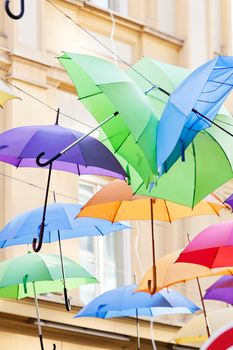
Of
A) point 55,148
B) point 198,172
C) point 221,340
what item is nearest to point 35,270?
point 55,148

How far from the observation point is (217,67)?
11445 mm

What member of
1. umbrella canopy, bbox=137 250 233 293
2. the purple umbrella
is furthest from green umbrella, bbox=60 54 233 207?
the purple umbrella

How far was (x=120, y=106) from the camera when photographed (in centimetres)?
1127

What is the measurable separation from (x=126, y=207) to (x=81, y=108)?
5.46 m

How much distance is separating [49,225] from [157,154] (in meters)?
3.28

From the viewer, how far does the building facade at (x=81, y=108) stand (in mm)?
17984

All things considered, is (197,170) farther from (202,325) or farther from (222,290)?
(202,325)

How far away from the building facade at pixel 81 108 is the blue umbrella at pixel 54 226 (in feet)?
9.32

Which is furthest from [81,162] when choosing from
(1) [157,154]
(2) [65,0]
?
(2) [65,0]

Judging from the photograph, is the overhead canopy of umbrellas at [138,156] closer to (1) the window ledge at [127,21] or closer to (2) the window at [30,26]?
(2) the window at [30,26]

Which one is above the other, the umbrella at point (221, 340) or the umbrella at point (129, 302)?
the umbrella at point (221, 340)

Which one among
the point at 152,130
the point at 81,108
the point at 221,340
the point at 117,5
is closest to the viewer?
the point at 221,340

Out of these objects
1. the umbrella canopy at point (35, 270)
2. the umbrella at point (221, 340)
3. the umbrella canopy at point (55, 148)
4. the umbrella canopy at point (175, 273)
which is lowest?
the umbrella canopy at point (175, 273)

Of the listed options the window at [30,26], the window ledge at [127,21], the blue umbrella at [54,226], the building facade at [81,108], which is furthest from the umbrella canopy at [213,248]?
the window ledge at [127,21]
